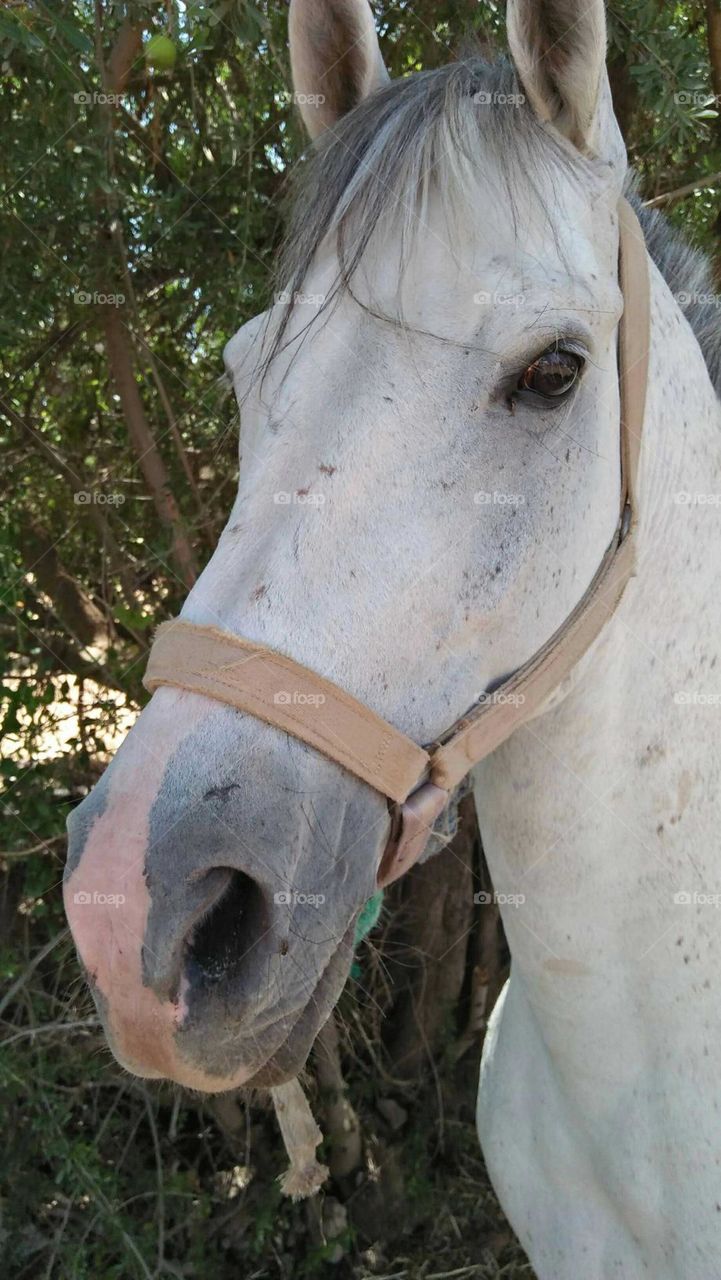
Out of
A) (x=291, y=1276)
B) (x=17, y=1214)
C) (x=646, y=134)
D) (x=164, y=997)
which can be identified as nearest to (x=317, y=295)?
(x=164, y=997)

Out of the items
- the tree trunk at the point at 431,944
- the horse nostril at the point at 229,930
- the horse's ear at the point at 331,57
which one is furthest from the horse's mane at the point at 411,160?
the tree trunk at the point at 431,944

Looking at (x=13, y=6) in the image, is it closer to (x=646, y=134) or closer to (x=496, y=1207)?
(x=646, y=134)

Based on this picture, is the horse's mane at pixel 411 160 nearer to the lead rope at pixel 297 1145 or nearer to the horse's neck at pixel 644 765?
the horse's neck at pixel 644 765

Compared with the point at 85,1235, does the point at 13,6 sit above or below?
above

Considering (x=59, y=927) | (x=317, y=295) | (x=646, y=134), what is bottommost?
(x=59, y=927)

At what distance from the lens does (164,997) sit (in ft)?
3.33

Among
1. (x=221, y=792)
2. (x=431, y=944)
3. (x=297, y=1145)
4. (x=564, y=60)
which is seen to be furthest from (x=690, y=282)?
(x=431, y=944)

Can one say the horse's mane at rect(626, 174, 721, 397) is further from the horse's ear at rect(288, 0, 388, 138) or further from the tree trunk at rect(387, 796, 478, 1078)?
the tree trunk at rect(387, 796, 478, 1078)

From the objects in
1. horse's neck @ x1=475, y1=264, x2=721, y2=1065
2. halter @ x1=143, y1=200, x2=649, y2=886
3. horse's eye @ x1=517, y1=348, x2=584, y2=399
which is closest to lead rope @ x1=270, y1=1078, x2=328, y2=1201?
horse's neck @ x1=475, y1=264, x2=721, y2=1065

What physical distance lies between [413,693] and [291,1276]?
270cm

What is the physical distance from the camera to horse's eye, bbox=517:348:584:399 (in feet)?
4.00

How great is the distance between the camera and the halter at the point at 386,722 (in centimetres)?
107

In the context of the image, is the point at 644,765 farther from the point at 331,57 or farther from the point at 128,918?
the point at 331,57

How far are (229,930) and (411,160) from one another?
0.98 meters
